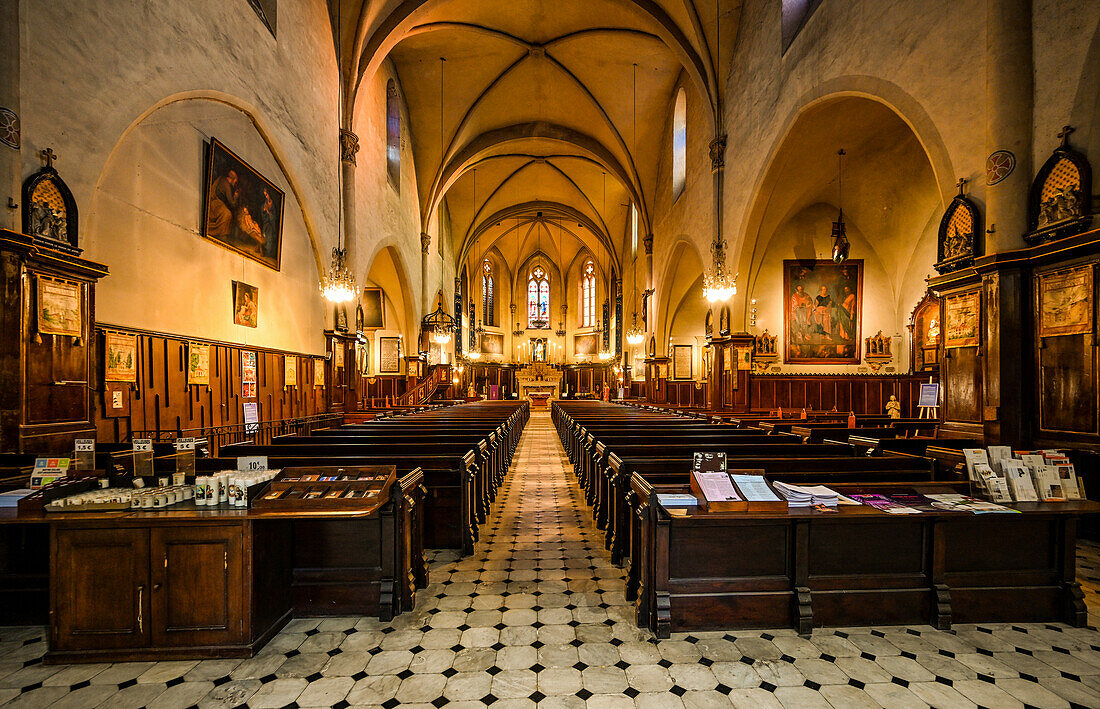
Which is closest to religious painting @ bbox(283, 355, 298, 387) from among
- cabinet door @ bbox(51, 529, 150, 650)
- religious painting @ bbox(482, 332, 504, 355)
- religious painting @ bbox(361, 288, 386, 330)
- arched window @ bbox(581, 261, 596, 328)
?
cabinet door @ bbox(51, 529, 150, 650)

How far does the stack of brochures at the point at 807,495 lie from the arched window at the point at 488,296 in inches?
1244

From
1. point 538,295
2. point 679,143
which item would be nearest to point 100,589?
point 679,143

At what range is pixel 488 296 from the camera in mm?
34906

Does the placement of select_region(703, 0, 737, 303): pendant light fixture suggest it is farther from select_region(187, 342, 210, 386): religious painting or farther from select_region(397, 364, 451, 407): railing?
select_region(187, 342, 210, 386): religious painting

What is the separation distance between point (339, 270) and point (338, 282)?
393 mm

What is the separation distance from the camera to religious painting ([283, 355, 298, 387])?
9.65 meters

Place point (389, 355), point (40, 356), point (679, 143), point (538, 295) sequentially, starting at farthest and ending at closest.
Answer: point (538, 295), point (389, 355), point (679, 143), point (40, 356)

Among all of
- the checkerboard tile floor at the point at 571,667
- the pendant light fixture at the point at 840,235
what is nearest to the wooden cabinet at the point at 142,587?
the checkerboard tile floor at the point at 571,667

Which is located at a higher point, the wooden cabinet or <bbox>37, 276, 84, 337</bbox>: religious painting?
<bbox>37, 276, 84, 337</bbox>: religious painting

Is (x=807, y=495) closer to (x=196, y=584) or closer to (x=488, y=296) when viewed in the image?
(x=196, y=584)

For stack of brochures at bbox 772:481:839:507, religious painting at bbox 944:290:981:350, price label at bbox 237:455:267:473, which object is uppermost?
religious painting at bbox 944:290:981:350

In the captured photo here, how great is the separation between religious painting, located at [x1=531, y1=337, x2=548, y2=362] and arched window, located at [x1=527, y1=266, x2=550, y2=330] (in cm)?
203

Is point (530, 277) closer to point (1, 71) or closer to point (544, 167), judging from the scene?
point (544, 167)

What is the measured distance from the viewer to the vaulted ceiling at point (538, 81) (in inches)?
486
